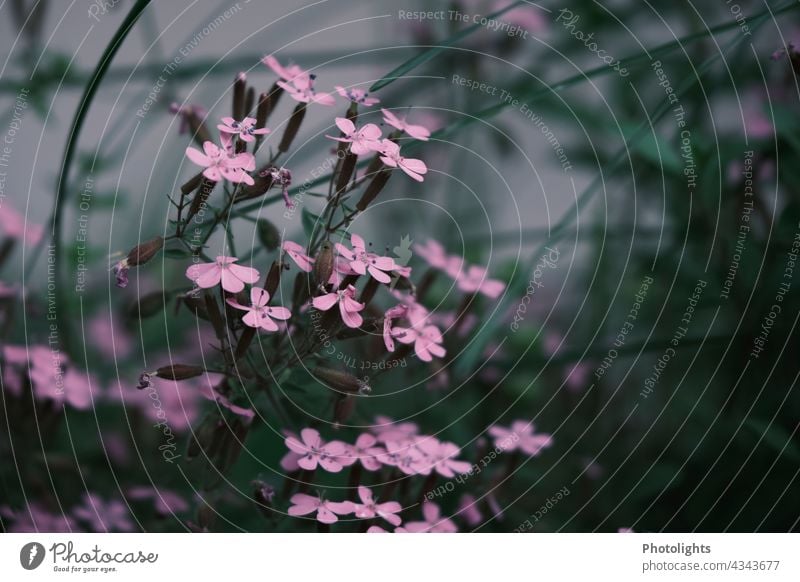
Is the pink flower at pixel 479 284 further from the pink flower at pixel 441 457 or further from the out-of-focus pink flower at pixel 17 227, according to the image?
the out-of-focus pink flower at pixel 17 227

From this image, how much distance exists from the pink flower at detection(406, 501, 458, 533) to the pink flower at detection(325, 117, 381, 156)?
0.25 m

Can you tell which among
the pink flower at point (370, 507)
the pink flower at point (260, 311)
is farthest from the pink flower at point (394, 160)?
the pink flower at point (370, 507)

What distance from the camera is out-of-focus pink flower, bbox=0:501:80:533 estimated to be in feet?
1.77

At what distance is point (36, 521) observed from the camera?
1.79ft

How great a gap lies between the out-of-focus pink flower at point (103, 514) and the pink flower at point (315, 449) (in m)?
0.16

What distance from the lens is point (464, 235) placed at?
2.32 feet

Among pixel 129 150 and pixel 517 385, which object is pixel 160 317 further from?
pixel 517 385

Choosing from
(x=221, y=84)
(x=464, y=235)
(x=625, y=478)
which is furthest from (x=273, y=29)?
(x=625, y=478)

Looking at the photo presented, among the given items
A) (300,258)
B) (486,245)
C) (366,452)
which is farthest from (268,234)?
(486,245)

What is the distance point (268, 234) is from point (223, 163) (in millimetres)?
64

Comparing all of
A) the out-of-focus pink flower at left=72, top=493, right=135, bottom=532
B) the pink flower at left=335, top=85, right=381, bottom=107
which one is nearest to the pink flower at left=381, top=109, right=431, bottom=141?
the pink flower at left=335, top=85, right=381, bottom=107

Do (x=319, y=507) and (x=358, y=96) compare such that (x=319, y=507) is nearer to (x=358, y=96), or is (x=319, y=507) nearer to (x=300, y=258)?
(x=300, y=258)

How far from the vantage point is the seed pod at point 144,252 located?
448 mm
